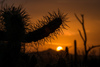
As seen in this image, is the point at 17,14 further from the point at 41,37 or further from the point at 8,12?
the point at 41,37

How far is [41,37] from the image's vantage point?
277cm

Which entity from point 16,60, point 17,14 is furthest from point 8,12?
point 16,60

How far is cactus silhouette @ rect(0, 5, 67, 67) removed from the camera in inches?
81.4

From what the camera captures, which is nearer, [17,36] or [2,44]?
[2,44]

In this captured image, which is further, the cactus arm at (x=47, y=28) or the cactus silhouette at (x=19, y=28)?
the cactus arm at (x=47, y=28)

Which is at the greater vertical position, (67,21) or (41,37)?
(67,21)

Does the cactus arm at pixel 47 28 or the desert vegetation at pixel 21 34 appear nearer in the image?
the desert vegetation at pixel 21 34

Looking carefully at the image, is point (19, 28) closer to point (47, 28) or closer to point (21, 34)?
point (21, 34)

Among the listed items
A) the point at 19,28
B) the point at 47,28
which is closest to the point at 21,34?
the point at 19,28

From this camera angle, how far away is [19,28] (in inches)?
89.9

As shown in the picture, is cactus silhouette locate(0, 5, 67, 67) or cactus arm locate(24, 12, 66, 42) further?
cactus arm locate(24, 12, 66, 42)

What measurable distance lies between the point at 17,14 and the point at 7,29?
28cm

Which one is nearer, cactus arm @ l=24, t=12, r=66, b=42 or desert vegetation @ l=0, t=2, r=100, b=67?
desert vegetation @ l=0, t=2, r=100, b=67

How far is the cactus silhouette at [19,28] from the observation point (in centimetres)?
207
